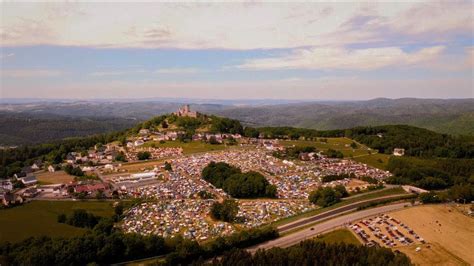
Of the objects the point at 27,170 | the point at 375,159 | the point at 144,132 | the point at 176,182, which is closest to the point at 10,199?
the point at 27,170

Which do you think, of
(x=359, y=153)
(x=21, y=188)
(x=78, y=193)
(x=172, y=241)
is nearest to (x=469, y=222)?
(x=172, y=241)

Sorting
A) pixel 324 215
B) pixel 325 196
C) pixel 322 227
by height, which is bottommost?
pixel 322 227

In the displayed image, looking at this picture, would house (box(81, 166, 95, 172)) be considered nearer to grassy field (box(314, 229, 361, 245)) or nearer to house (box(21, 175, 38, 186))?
house (box(21, 175, 38, 186))

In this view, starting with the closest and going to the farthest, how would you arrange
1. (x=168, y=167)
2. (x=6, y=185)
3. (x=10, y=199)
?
(x=10, y=199)
(x=6, y=185)
(x=168, y=167)

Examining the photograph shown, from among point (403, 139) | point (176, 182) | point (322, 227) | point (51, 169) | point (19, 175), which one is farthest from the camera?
point (403, 139)

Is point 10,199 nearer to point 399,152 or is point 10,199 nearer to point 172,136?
point 172,136

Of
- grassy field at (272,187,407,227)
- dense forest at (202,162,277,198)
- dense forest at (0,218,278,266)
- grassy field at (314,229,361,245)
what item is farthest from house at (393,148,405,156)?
dense forest at (0,218,278,266)
